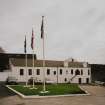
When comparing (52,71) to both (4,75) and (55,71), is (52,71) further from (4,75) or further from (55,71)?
(4,75)

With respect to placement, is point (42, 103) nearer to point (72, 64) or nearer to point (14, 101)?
point (14, 101)

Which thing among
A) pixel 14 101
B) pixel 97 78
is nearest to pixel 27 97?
pixel 14 101

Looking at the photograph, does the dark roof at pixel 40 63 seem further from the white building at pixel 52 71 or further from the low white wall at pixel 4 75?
the low white wall at pixel 4 75

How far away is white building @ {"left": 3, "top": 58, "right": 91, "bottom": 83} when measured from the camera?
257 ft

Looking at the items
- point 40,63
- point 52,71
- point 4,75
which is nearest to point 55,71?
point 52,71

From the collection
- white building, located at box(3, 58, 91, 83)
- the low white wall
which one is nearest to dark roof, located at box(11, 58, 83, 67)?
white building, located at box(3, 58, 91, 83)

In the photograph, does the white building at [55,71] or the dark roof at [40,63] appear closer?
the white building at [55,71]

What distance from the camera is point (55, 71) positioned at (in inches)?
3263

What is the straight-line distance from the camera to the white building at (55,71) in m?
78.2

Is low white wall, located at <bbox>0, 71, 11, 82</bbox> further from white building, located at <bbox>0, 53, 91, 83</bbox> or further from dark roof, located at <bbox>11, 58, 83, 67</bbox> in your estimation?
dark roof, located at <bbox>11, 58, 83, 67</bbox>

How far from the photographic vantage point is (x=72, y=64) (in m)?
87.9

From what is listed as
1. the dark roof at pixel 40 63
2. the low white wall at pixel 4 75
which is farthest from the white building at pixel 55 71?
the low white wall at pixel 4 75

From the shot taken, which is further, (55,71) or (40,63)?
(40,63)

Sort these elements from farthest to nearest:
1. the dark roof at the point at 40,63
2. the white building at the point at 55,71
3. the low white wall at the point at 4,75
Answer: the dark roof at the point at 40,63, the low white wall at the point at 4,75, the white building at the point at 55,71
